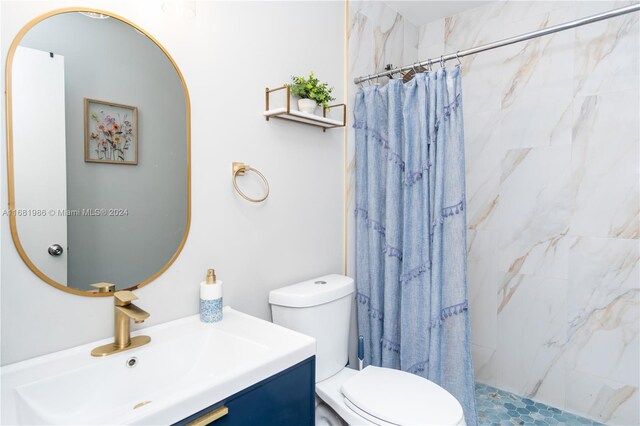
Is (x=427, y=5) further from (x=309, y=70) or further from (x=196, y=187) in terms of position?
(x=196, y=187)

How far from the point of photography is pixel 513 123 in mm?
2309

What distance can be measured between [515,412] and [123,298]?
217 centimetres

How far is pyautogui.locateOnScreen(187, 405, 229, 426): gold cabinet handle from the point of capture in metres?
0.85

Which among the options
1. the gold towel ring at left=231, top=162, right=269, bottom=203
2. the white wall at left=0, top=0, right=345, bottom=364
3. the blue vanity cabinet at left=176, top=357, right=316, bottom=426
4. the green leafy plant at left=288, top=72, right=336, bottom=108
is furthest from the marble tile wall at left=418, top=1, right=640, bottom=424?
the blue vanity cabinet at left=176, top=357, right=316, bottom=426

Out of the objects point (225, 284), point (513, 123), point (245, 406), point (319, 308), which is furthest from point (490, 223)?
point (245, 406)

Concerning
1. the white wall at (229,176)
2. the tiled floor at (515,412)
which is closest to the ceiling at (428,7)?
the white wall at (229,176)

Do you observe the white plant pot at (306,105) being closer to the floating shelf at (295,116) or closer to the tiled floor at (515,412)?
the floating shelf at (295,116)

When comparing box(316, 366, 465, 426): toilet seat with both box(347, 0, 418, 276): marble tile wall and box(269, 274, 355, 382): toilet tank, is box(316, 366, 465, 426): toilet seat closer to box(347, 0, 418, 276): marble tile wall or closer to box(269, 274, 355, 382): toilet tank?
box(269, 274, 355, 382): toilet tank

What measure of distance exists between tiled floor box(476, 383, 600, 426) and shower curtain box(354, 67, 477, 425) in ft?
1.38

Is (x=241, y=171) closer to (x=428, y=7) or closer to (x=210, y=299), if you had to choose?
(x=210, y=299)

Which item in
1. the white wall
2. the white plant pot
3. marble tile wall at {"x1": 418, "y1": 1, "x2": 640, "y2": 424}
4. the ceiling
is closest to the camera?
the white wall

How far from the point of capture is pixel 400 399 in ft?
4.70

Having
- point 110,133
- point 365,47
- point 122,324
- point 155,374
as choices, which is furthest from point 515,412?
point 110,133

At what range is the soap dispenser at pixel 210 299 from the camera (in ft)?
4.33
